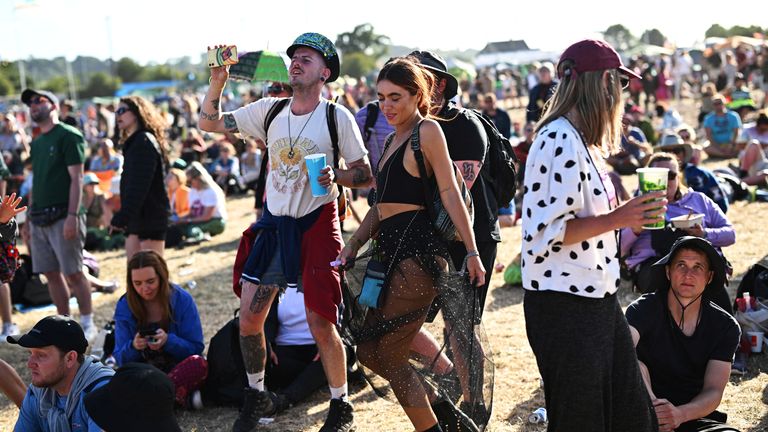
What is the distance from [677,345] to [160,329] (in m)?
2.94

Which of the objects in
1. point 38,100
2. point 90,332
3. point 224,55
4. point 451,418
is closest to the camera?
point 451,418

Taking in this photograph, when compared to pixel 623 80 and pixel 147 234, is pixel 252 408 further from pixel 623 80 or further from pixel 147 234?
pixel 623 80

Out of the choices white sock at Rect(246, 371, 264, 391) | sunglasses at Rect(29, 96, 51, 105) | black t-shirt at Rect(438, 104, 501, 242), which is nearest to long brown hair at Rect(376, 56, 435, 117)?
black t-shirt at Rect(438, 104, 501, 242)

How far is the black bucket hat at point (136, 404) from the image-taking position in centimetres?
298

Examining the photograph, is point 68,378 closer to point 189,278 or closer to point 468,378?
point 468,378

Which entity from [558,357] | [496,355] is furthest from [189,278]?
[558,357]

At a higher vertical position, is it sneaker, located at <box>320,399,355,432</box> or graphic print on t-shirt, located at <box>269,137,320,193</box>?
graphic print on t-shirt, located at <box>269,137,320,193</box>

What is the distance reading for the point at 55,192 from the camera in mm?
6551

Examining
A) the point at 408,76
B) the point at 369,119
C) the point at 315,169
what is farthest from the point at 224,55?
the point at 369,119

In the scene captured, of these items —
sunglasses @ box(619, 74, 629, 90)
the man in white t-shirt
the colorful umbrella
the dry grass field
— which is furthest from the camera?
the colorful umbrella

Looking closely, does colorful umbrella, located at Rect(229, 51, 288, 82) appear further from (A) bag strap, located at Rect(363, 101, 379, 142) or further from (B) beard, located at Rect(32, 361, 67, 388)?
(B) beard, located at Rect(32, 361, 67, 388)

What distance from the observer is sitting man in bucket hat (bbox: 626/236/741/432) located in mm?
3748

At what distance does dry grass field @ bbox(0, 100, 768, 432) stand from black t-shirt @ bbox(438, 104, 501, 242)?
1084 millimetres

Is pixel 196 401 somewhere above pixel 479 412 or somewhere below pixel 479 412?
below
